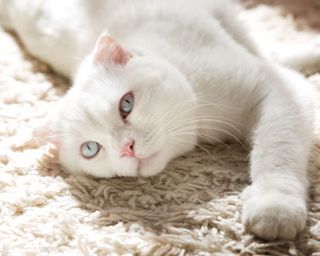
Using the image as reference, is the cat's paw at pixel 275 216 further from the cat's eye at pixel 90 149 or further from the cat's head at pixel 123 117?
the cat's eye at pixel 90 149

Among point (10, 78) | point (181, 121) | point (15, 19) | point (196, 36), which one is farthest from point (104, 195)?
point (15, 19)

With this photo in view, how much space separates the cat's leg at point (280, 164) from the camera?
1.03 metres

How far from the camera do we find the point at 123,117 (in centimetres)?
122

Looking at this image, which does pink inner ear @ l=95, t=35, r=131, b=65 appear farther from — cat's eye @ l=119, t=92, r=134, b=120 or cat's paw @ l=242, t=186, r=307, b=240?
cat's paw @ l=242, t=186, r=307, b=240

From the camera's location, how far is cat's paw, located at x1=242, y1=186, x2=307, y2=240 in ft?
3.33

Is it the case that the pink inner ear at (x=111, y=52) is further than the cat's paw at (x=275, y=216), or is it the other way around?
the pink inner ear at (x=111, y=52)

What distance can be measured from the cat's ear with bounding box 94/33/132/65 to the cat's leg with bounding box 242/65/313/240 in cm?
39

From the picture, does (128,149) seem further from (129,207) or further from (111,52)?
(111,52)

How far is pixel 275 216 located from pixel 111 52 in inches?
23.9

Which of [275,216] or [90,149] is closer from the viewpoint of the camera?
[275,216]

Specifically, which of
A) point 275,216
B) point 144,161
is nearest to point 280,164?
point 275,216

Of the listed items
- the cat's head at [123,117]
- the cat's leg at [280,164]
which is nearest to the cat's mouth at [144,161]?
the cat's head at [123,117]

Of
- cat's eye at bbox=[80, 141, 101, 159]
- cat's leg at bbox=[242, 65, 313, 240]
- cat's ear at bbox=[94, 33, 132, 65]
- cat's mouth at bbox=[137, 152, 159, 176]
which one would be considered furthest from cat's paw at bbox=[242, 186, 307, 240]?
cat's ear at bbox=[94, 33, 132, 65]

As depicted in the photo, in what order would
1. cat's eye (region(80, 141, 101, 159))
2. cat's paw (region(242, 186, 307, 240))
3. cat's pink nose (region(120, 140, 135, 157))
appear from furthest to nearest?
cat's eye (region(80, 141, 101, 159)) → cat's pink nose (region(120, 140, 135, 157)) → cat's paw (region(242, 186, 307, 240))
